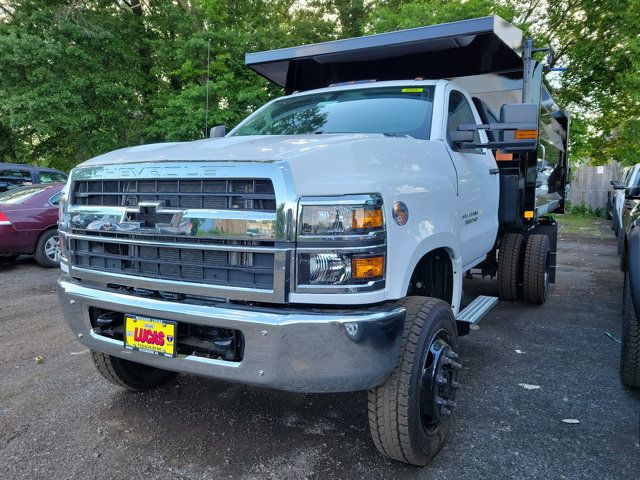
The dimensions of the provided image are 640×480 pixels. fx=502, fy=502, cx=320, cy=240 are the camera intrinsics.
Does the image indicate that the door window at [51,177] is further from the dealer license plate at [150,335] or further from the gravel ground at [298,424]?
the dealer license plate at [150,335]

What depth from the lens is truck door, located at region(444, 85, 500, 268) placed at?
3.55 meters

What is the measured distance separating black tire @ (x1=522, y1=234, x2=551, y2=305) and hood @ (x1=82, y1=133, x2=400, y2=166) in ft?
11.7

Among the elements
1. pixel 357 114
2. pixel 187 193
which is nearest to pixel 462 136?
pixel 357 114

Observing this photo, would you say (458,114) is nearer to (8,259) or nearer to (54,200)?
(54,200)

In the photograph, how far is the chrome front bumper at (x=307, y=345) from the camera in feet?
7.30

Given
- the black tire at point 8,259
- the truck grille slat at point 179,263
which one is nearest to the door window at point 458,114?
the truck grille slat at point 179,263

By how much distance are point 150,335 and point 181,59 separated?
14904mm

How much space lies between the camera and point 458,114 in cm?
393

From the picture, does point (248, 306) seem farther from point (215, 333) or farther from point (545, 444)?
point (545, 444)

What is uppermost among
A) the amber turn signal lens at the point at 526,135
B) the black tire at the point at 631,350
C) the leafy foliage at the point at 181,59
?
the leafy foliage at the point at 181,59

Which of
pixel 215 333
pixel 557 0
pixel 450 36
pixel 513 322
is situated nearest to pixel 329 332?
pixel 215 333

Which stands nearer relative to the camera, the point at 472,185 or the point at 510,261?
the point at 472,185

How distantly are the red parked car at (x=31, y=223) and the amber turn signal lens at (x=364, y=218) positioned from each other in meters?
7.40

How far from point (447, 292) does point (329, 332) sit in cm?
138
